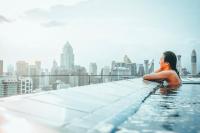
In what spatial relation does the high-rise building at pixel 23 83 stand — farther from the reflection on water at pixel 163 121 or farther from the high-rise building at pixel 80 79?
the reflection on water at pixel 163 121

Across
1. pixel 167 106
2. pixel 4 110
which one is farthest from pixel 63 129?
pixel 167 106

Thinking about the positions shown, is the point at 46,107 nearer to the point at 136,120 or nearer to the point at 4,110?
the point at 4,110

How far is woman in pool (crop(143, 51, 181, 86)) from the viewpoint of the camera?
27.5 feet

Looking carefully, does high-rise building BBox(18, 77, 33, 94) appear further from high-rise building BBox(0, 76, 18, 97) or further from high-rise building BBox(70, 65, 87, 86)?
high-rise building BBox(70, 65, 87, 86)

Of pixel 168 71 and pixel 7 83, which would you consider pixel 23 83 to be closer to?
pixel 7 83

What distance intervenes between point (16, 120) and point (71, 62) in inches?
4182

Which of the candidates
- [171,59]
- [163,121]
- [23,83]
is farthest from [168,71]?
[23,83]

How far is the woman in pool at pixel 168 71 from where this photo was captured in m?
8.39

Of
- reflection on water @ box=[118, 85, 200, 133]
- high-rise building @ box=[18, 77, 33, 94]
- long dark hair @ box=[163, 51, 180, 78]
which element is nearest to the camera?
reflection on water @ box=[118, 85, 200, 133]

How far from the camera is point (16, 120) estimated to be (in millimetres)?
3047

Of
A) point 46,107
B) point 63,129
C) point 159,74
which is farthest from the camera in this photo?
point 159,74

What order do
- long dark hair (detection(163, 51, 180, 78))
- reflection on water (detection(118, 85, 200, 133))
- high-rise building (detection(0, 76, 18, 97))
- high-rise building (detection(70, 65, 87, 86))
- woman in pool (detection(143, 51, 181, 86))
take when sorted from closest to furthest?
reflection on water (detection(118, 85, 200, 133)), woman in pool (detection(143, 51, 181, 86)), long dark hair (detection(163, 51, 180, 78)), high-rise building (detection(70, 65, 87, 86)), high-rise building (detection(0, 76, 18, 97))

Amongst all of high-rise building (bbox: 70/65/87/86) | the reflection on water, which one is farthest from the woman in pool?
the reflection on water

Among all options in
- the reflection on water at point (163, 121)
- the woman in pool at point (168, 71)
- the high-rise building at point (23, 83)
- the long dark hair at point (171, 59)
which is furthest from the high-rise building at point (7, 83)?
the long dark hair at point (171, 59)
